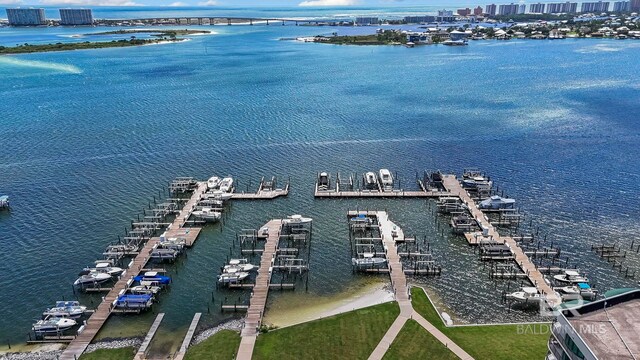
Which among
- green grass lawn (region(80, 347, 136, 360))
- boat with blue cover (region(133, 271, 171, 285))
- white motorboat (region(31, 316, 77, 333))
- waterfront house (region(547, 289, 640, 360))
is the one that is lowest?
green grass lawn (region(80, 347, 136, 360))

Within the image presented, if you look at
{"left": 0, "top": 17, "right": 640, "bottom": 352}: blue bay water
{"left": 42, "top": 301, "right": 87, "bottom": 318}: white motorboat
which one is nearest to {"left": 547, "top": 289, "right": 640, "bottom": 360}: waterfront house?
{"left": 0, "top": 17, "right": 640, "bottom": 352}: blue bay water

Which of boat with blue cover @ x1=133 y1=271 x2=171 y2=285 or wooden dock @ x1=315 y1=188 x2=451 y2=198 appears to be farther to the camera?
wooden dock @ x1=315 y1=188 x2=451 y2=198

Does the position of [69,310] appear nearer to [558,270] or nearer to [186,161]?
[186,161]

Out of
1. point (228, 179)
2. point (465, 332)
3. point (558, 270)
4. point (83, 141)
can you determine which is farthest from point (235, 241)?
point (83, 141)

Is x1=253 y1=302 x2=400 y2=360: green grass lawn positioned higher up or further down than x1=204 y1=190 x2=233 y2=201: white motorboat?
further down

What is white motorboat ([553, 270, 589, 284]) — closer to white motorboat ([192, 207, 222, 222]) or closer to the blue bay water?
the blue bay water

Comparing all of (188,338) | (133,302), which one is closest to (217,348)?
(188,338)

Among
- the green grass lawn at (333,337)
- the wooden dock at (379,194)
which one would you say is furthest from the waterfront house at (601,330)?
the wooden dock at (379,194)
